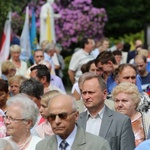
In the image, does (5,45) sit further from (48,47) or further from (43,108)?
(43,108)

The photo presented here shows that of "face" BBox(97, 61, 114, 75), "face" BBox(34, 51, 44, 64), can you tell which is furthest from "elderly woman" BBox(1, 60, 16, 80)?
"face" BBox(97, 61, 114, 75)

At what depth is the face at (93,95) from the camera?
8789 mm

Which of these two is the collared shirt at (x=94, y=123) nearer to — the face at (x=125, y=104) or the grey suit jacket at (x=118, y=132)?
the grey suit jacket at (x=118, y=132)

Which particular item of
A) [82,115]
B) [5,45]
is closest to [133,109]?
[82,115]

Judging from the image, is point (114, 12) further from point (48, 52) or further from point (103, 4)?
point (48, 52)

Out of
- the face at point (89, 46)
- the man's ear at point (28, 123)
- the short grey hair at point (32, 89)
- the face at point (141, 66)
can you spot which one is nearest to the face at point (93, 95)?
the man's ear at point (28, 123)

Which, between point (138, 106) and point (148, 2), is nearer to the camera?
point (138, 106)

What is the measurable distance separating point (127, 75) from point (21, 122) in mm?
3617

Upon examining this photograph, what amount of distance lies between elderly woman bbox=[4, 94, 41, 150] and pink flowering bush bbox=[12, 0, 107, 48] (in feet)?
81.3

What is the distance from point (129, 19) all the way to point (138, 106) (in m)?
28.6

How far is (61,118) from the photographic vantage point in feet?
24.2

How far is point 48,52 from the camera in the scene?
18.3m


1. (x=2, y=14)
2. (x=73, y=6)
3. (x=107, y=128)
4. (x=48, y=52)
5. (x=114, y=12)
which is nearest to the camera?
(x=107, y=128)

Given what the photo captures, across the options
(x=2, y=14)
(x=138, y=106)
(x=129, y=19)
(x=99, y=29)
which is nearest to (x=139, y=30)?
(x=129, y=19)
